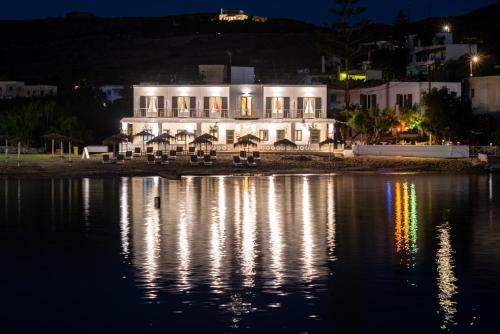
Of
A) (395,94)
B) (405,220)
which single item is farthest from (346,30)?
(405,220)

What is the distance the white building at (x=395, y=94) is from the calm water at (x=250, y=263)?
107ft

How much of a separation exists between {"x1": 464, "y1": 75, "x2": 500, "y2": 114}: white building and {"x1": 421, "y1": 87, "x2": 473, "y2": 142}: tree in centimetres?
714

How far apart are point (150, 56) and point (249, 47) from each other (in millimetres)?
17120

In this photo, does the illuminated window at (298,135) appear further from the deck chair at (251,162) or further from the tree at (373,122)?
the deck chair at (251,162)

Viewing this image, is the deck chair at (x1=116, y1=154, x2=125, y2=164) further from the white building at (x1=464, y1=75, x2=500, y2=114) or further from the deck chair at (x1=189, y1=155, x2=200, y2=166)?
the white building at (x1=464, y1=75, x2=500, y2=114)

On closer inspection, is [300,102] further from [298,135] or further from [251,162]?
[251,162]

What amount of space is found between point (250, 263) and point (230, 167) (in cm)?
3445

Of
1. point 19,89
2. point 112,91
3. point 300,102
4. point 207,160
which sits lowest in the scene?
point 207,160

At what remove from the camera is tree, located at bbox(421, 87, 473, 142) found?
210ft

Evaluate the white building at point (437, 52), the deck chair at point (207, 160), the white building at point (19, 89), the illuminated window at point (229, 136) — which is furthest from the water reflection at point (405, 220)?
the white building at point (19, 89)

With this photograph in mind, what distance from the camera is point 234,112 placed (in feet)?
234

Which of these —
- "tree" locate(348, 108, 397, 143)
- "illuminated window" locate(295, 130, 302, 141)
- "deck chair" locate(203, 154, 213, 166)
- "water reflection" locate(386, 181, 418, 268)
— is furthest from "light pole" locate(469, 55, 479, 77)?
"water reflection" locate(386, 181, 418, 268)

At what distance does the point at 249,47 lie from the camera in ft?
565

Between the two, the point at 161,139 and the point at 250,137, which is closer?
the point at 161,139
